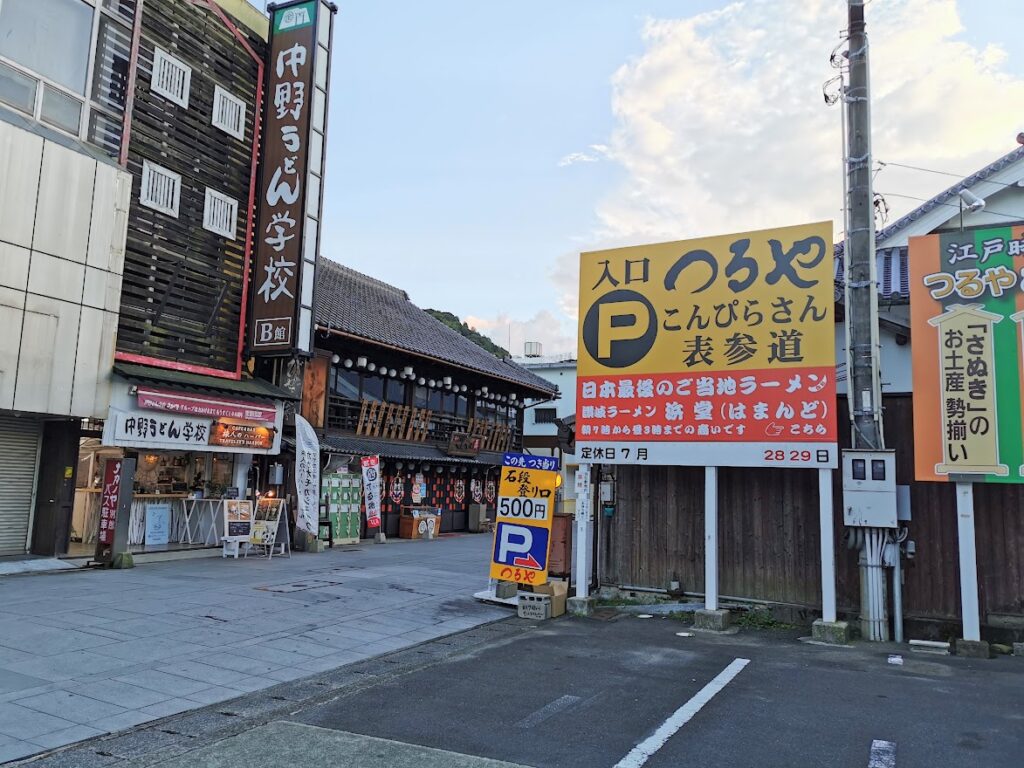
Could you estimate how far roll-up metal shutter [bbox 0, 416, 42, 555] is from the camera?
1423 centimetres

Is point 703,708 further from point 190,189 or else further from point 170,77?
point 170,77

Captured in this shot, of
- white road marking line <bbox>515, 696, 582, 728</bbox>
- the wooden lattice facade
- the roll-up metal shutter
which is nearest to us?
white road marking line <bbox>515, 696, 582, 728</bbox>

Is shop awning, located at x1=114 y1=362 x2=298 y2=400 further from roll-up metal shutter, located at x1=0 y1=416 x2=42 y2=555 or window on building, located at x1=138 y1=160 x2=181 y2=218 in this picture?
window on building, located at x1=138 y1=160 x2=181 y2=218

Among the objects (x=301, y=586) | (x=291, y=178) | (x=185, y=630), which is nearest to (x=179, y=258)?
(x=291, y=178)

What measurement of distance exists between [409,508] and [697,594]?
1415cm

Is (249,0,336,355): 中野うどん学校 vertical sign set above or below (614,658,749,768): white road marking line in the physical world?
above

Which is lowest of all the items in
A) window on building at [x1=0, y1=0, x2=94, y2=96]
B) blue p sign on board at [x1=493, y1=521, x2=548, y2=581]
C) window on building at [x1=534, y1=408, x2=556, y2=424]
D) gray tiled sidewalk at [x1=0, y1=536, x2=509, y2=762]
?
gray tiled sidewalk at [x1=0, y1=536, x2=509, y2=762]

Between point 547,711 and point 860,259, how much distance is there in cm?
681

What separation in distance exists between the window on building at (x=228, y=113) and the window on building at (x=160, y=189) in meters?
1.95

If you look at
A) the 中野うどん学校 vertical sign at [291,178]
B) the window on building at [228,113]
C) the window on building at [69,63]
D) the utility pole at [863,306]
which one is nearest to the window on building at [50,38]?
the window on building at [69,63]

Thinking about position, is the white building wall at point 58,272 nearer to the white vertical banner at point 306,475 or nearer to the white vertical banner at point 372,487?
the white vertical banner at point 306,475

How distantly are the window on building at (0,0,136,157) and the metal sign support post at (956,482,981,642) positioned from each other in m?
15.8

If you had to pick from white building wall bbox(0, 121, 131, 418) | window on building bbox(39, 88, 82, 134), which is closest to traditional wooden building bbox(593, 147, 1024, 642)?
white building wall bbox(0, 121, 131, 418)

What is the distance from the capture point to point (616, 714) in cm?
627
